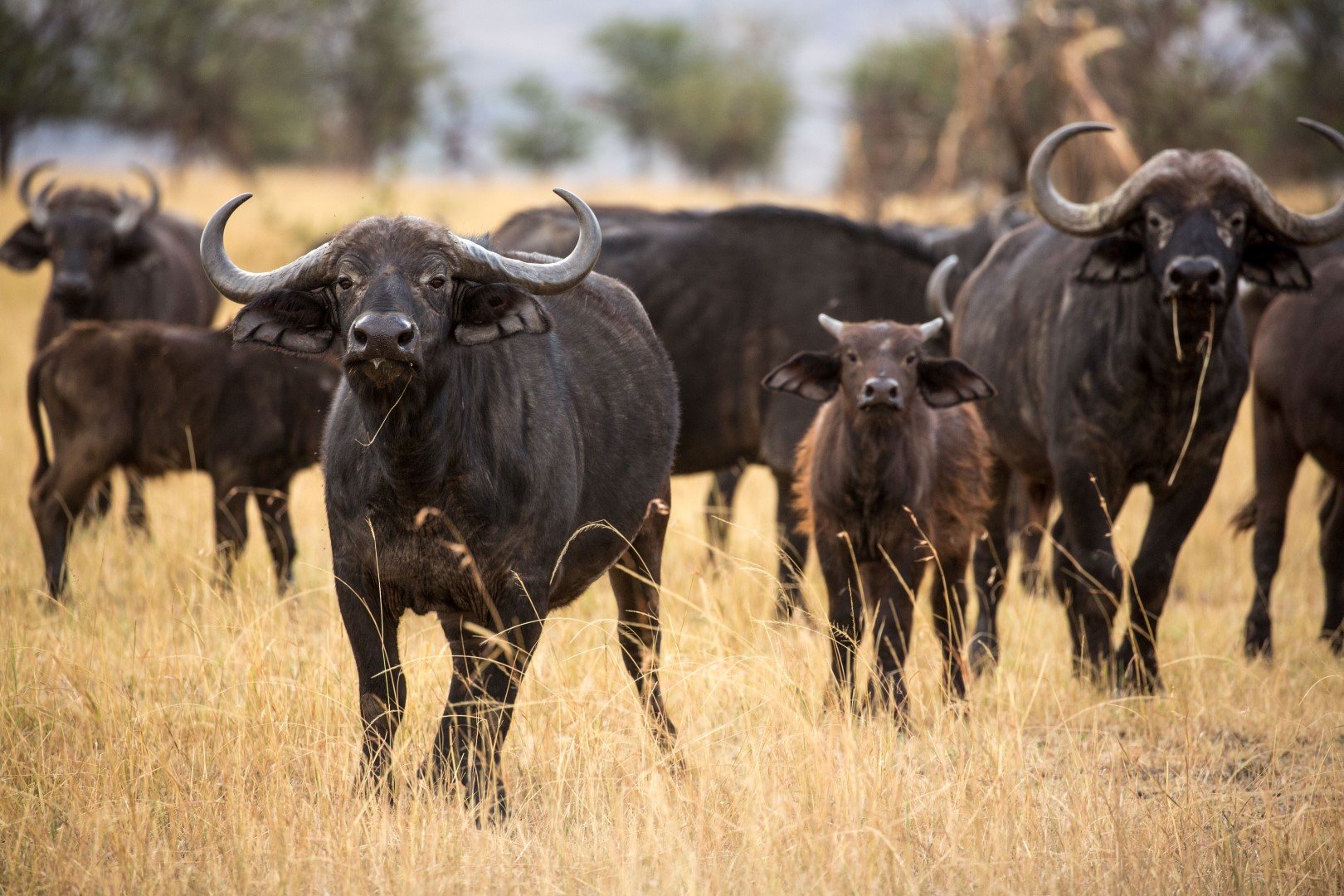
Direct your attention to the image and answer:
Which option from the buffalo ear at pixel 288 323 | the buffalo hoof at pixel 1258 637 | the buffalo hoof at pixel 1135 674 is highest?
the buffalo ear at pixel 288 323

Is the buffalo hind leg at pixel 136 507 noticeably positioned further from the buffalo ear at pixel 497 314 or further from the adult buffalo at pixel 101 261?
the buffalo ear at pixel 497 314

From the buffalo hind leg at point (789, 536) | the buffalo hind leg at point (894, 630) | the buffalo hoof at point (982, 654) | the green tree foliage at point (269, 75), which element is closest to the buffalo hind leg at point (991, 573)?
the buffalo hoof at point (982, 654)

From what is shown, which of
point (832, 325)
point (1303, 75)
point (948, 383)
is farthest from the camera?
point (1303, 75)

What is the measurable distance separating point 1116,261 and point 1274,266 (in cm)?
69

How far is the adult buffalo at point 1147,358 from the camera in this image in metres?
5.75

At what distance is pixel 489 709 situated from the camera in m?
4.07

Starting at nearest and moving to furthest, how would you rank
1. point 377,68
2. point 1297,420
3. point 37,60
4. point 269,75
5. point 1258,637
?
point 1258,637 → point 1297,420 → point 37,60 → point 269,75 → point 377,68

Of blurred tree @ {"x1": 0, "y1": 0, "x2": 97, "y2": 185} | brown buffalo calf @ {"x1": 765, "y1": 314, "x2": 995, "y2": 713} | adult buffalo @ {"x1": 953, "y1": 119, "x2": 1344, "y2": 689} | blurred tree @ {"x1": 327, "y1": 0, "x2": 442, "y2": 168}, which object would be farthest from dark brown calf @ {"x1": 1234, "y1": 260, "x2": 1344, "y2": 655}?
blurred tree @ {"x1": 327, "y1": 0, "x2": 442, "y2": 168}

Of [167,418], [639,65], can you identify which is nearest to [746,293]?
[167,418]

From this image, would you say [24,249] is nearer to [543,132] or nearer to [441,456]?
[441,456]

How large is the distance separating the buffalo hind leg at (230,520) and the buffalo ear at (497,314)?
3.52 m

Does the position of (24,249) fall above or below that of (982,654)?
above

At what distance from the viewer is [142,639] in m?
5.73

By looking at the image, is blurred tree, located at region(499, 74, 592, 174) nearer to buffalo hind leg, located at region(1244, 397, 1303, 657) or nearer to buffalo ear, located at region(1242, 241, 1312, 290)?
buffalo hind leg, located at region(1244, 397, 1303, 657)
